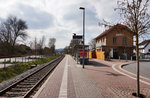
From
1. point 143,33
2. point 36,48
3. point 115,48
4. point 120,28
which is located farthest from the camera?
point 36,48

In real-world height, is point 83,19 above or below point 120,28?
above

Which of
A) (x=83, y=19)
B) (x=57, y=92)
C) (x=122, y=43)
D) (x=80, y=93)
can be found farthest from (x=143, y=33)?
(x=122, y=43)

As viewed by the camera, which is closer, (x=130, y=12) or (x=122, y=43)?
(x=130, y=12)

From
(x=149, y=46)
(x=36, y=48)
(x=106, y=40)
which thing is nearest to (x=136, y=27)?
(x=106, y=40)

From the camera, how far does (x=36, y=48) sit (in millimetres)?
34312

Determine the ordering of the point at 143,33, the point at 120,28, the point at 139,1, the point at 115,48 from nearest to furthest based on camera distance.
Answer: the point at 139,1 → the point at 143,33 → the point at 120,28 → the point at 115,48

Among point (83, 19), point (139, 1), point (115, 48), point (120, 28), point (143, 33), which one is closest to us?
point (139, 1)

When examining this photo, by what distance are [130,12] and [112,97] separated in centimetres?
377

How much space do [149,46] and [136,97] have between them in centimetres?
5386

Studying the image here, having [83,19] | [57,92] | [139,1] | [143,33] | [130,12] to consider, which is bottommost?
[57,92]

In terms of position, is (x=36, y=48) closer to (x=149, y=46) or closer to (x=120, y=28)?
(x=120, y=28)

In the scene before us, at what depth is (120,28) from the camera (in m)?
5.57

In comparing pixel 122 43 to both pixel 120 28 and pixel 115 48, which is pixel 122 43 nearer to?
pixel 115 48

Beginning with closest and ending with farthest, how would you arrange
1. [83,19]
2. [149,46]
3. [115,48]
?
[83,19] → [115,48] → [149,46]
